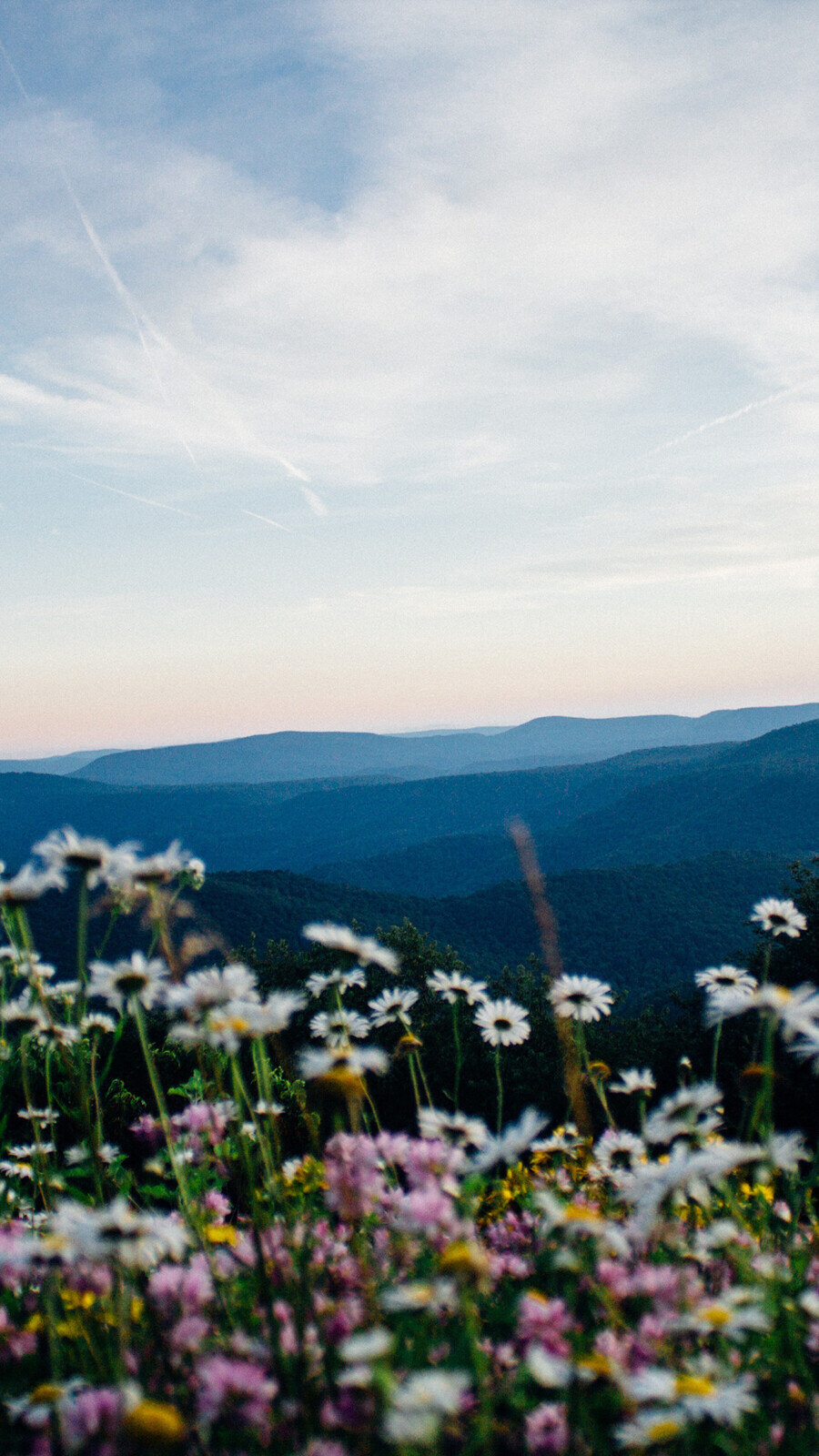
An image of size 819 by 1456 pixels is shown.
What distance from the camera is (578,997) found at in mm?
4090

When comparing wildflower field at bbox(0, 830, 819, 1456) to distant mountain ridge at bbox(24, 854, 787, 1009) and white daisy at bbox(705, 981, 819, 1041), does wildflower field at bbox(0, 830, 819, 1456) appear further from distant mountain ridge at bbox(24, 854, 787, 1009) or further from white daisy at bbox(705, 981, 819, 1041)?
distant mountain ridge at bbox(24, 854, 787, 1009)

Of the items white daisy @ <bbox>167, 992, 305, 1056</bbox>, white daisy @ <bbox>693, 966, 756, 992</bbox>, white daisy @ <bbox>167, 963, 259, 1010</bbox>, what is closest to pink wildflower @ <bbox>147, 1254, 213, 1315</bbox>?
white daisy @ <bbox>167, 992, 305, 1056</bbox>

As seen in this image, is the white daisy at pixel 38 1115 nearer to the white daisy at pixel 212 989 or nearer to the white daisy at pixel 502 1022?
the white daisy at pixel 212 989

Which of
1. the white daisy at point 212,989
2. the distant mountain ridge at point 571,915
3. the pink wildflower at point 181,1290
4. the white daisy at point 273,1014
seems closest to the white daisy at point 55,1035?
the white daisy at point 212,989

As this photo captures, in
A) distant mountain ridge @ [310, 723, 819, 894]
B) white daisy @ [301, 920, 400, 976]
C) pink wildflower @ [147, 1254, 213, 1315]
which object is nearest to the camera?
pink wildflower @ [147, 1254, 213, 1315]

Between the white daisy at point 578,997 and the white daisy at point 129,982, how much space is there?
2089 millimetres

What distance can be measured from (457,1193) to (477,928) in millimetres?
116495

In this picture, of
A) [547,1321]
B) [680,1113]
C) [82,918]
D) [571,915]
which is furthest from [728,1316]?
[571,915]

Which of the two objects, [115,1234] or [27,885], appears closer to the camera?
[115,1234]

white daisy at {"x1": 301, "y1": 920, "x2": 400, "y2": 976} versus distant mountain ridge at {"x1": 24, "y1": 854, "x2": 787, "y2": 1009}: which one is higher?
white daisy at {"x1": 301, "y1": 920, "x2": 400, "y2": 976}

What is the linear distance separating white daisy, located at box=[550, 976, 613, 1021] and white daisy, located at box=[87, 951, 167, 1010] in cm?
209

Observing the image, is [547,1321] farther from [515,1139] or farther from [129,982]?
[129,982]

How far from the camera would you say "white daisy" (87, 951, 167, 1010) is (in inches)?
98.8

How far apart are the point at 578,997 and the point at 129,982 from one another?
240cm
